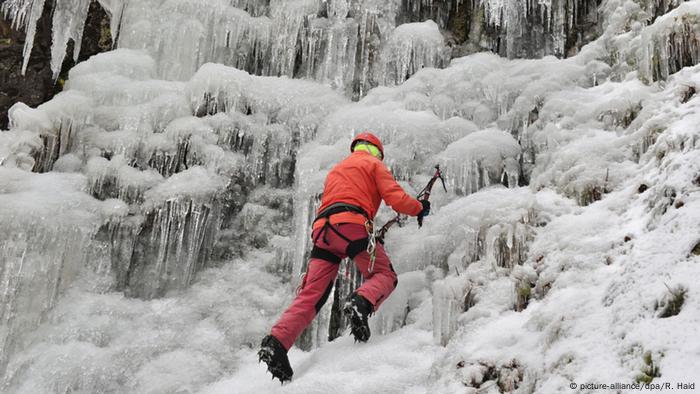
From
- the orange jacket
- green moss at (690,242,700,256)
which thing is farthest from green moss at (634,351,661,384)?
the orange jacket

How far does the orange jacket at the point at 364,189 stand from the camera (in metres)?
4.34

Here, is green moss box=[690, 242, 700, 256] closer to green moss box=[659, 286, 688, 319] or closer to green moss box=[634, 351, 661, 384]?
green moss box=[659, 286, 688, 319]

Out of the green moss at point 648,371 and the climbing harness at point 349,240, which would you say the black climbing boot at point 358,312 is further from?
the green moss at point 648,371

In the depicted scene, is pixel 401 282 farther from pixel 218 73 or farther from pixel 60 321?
pixel 218 73

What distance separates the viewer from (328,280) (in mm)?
4258

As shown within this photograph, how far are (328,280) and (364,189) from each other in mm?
753

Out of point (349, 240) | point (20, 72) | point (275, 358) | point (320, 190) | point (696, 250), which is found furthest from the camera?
point (20, 72)

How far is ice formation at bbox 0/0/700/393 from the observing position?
10.1 feet

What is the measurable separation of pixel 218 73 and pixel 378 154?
2943 millimetres

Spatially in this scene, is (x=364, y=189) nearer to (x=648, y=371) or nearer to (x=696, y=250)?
(x=696, y=250)

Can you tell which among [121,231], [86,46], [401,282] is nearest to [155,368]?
[121,231]

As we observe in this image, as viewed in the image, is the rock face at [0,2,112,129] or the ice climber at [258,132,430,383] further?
the rock face at [0,2,112,129]

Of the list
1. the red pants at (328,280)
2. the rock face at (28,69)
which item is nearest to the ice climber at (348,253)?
the red pants at (328,280)

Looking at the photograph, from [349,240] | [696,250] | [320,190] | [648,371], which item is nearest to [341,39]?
[320,190]
